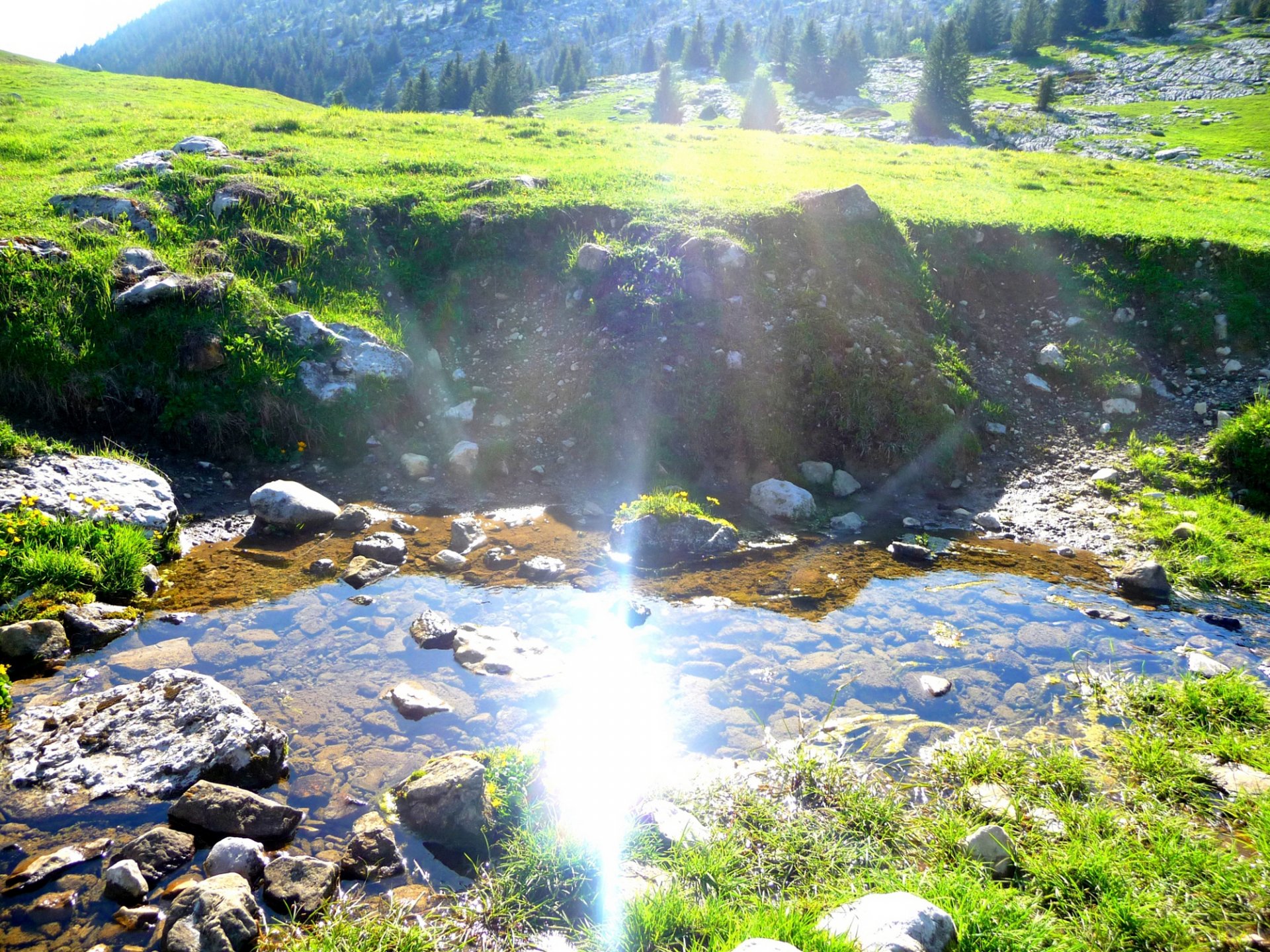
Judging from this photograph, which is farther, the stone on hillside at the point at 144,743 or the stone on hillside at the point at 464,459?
the stone on hillside at the point at 464,459

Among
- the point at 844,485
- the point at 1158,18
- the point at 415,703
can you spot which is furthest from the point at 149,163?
the point at 1158,18

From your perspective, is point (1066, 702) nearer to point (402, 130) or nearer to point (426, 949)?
point (426, 949)

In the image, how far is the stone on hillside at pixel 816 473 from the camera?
11.5 meters

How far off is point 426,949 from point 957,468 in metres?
11.0

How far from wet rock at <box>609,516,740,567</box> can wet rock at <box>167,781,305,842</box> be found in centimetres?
552

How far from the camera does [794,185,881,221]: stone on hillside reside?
47.3ft

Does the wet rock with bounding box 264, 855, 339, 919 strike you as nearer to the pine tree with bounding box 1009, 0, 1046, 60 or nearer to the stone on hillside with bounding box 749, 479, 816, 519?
the stone on hillside with bounding box 749, 479, 816, 519

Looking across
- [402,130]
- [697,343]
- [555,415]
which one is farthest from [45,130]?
[697,343]

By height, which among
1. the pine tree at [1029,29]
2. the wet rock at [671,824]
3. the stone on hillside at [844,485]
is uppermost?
the pine tree at [1029,29]

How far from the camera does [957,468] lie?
465 inches

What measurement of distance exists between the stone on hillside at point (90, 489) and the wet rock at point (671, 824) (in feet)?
24.9

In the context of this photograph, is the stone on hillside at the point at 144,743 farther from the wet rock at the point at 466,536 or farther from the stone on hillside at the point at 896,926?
the stone on hillside at the point at 896,926

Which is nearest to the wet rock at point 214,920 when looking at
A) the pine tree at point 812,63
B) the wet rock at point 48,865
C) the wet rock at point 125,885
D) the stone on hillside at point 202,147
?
the wet rock at point 125,885

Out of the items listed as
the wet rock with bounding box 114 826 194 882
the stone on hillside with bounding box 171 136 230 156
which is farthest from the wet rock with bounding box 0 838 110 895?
the stone on hillside with bounding box 171 136 230 156
